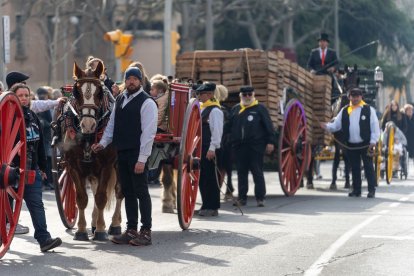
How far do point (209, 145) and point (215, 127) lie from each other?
261 millimetres

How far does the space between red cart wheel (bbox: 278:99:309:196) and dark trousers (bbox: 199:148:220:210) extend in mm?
Result: 2840

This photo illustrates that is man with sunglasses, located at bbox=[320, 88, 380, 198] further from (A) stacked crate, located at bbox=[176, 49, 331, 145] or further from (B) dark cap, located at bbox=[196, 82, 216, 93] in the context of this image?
(B) dark cap, located at bbox=[196, 82, 216, 93]

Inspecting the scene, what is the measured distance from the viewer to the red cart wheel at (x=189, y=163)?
13664 mm

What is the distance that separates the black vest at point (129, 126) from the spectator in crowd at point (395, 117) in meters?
14.9


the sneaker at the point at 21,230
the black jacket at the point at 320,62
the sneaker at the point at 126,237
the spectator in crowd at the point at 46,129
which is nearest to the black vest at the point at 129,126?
the sneaker at the point at 126,237

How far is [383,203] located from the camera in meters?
18.5

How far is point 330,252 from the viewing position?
476 inches

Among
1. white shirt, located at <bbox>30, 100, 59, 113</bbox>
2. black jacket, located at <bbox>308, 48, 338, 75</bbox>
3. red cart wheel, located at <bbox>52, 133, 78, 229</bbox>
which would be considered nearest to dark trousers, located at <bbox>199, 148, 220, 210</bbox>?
red cart wheel, located at <bbox>52, 133, 78, 229</bbox>

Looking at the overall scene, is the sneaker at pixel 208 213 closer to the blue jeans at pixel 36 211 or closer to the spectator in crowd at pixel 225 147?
the spectator in crowd at pixel 225 147

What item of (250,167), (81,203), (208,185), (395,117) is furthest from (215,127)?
(395,117)

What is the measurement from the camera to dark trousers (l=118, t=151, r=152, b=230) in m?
12.8

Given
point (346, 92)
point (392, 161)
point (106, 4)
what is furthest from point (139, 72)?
point (106, 4)

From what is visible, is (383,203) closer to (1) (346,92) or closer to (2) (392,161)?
(1) (346,92)

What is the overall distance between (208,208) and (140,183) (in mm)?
3625
